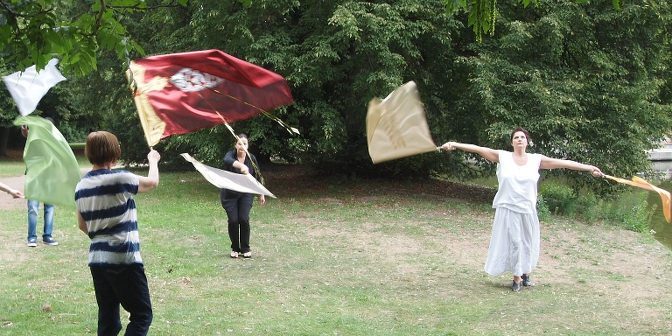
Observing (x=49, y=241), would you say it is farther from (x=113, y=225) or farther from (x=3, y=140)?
(x=3, y=140)

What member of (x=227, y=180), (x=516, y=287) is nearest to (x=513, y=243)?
(x=516, y=287)

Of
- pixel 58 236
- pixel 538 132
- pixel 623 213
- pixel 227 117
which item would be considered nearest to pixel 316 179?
pixel 538 132

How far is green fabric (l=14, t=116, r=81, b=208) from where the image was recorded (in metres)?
5.54

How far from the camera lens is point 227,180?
6.12 metres

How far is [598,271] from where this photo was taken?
36.0 feet

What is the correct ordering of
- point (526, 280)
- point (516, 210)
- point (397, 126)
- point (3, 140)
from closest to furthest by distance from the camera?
point (397, 126)
point (516, 210)
point (526, 280)
point (3, 140)

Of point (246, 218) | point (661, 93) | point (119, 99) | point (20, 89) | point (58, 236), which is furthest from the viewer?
point (119, 99)

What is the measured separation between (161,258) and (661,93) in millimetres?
16794

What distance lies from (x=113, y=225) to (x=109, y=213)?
0.09 meters

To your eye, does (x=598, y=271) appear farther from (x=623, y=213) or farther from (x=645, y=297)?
(x=623, y=213)

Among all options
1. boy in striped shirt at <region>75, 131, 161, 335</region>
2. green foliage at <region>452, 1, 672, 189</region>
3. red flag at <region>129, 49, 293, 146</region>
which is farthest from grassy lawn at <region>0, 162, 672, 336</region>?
red flag at <region>129, 49, 293, 146</region>

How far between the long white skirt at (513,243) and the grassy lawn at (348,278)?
319 millimetres

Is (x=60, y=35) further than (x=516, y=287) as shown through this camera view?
No

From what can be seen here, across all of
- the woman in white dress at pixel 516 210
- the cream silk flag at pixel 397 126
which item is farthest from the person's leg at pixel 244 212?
the cream silk flag at pixel 397 126
